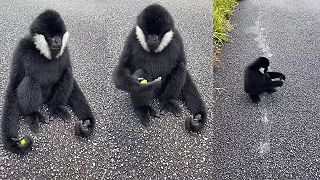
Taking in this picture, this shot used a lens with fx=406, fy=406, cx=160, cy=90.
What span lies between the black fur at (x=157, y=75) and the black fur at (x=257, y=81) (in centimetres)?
113

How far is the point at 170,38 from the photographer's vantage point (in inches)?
138

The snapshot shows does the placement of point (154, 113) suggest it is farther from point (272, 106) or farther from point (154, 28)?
point (272, 106)

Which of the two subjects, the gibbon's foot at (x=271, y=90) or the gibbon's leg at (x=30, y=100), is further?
the gibbon's foot at (x=271, y=90)

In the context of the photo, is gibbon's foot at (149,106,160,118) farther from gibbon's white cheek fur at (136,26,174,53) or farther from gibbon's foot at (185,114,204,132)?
gibbon's white cheek fur at (136,26,174,53)

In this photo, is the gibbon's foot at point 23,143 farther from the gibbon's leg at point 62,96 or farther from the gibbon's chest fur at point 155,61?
the gibbon's chest fur at point 155,61

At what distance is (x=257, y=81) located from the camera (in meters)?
4.71

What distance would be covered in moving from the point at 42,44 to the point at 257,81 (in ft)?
8.41

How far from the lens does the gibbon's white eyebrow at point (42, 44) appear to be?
10.3 feet

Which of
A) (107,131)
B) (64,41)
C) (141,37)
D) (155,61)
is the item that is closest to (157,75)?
(155,61)

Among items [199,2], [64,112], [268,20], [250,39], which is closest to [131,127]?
[64,112]

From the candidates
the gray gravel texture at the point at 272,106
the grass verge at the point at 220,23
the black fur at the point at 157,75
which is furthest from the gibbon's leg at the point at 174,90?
the grass verge at the point at 220,23

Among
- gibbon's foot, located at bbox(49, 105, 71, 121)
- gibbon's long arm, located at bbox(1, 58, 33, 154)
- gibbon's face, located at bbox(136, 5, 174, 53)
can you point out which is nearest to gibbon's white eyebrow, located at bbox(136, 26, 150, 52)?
gibbon's face, located at bbox(136, 5, 174, 53)

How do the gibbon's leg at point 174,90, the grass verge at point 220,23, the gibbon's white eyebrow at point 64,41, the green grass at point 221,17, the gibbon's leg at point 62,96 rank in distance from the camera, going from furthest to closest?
the green grass at point 221,17
the grass verge at point 220,23
the gibbon's leg at point 174,90
the gibbon's leg at point 62,96
the gibbon's white eyebrow at point 64,41

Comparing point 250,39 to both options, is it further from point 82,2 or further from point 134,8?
point 82,2
